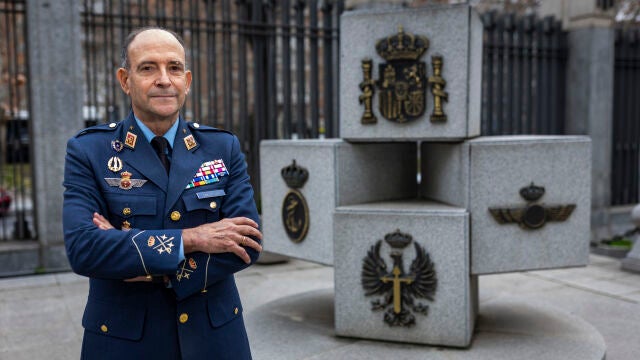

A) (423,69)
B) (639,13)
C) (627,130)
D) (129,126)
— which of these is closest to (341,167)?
(423,69)

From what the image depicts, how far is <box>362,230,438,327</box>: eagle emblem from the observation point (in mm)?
4203

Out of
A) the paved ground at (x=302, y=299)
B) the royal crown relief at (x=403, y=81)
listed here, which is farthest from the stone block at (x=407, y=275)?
the royal crown relief at (x=403, y=81)

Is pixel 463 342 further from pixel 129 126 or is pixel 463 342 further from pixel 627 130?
pixel 627 130

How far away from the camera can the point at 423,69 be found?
170 inches

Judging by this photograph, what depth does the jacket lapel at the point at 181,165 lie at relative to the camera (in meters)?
2.21

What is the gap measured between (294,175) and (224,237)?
104 inches

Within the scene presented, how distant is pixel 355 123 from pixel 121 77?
8.08 ft

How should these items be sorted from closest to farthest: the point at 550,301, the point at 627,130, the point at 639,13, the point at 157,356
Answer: the point at 157,356 → the point at 550,301 → the point at 627,130 → the point at 639,13

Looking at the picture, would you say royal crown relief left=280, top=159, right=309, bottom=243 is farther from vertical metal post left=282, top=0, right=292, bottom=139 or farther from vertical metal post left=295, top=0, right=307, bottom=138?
vertical metal post left=295, top=0, right=307, bottom=138

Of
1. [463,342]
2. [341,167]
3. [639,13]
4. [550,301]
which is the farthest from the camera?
[639,13]

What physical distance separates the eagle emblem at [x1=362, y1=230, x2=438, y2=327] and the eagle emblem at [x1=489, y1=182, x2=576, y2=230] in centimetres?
60

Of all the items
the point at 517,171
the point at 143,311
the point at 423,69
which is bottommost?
the point at 143,311

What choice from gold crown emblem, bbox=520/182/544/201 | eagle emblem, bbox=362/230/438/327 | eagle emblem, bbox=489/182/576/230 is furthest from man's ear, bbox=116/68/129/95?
gold crown emblem, bbox=520/182/544/201

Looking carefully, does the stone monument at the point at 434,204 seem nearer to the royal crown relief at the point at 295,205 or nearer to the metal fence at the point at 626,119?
the royal crown relief at the point at 295,205
